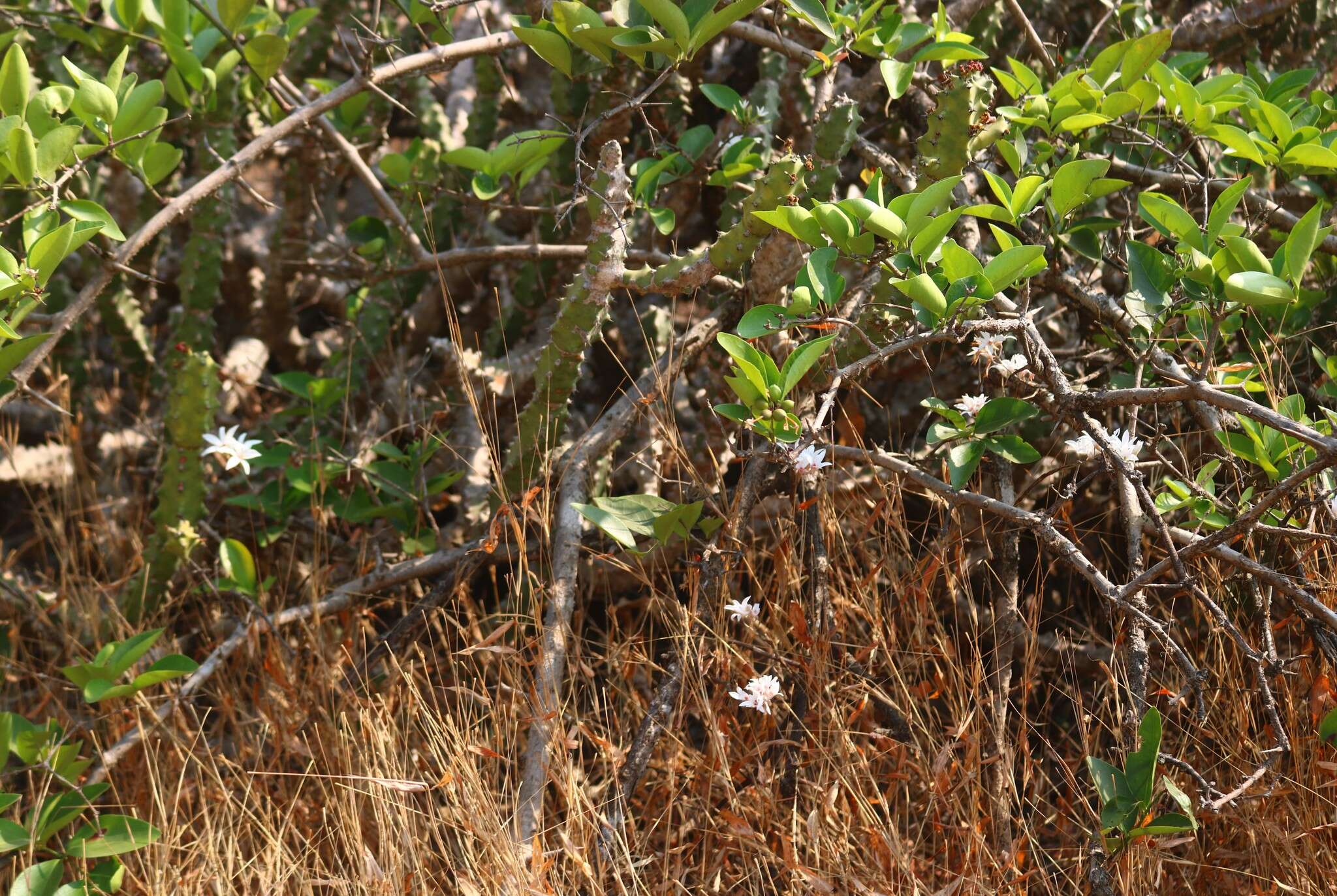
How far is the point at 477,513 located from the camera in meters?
2.17

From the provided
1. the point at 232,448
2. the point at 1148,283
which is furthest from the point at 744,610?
Answer: the point at 232,448

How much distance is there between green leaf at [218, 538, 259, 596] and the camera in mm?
1981

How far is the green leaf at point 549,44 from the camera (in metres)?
1.72

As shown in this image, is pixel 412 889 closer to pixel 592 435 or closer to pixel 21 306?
pixel 592 435

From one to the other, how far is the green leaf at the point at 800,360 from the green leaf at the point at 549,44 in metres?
0.68

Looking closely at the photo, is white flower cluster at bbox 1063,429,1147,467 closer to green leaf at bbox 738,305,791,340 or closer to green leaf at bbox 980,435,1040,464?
green leaf at bbox 980,435,1040,464

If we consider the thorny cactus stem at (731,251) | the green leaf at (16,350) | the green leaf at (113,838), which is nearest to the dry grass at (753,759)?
the green leaf at (113,838)

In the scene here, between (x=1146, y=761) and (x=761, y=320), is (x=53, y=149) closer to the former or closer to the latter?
(x=761, y=320)

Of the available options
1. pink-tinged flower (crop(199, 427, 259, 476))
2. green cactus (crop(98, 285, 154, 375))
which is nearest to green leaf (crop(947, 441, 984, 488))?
pink-tinged flower (crop(199, 427, 259, 476))

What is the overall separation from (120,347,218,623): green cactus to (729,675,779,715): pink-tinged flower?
1.09m

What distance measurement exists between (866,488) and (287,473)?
3.60 ft

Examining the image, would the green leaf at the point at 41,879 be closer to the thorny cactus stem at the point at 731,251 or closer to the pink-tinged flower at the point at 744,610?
the pink-tinged flower at the point at 744,610

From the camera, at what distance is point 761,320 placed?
1429 millimetres

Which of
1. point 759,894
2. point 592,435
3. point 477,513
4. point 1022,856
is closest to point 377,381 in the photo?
point 477,513
